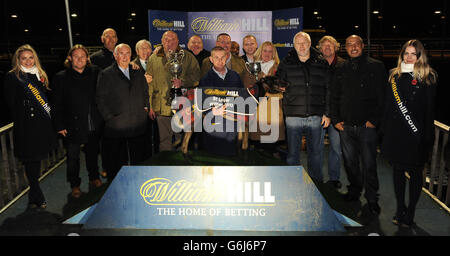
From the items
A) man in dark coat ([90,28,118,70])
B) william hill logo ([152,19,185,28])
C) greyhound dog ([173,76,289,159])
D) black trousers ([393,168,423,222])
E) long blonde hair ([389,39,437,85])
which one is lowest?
black trousers ([393,168,423,222])

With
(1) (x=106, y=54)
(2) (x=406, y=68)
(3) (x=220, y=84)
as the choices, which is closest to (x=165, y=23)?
(1) (x=106, y=54)

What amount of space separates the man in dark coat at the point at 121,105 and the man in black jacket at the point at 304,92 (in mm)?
1516

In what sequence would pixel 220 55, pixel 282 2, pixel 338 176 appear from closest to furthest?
pixel 220 55 → pixel 338 176 → pixel 282 2

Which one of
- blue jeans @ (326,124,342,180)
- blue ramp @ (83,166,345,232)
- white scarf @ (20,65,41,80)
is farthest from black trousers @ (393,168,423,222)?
white scarf @ (20,65,41,80)

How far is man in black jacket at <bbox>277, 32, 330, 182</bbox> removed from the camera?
12.8 ft

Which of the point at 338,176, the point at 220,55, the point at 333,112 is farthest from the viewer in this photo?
the point at 338,176

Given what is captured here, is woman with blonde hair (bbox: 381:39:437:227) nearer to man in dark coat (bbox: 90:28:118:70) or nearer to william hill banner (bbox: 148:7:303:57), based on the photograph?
man in dark coat (bbox: 90:28:118:70)

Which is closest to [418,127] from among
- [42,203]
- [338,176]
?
[338,176]

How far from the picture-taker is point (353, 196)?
4094mm

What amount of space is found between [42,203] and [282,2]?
11880 millimetres

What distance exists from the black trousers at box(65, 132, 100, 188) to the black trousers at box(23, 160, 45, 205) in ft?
1.06

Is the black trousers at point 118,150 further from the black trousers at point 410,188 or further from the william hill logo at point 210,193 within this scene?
the black trousers at point 410,188

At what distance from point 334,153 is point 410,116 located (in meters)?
1.30

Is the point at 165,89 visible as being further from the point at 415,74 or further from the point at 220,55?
the point at 415,74
